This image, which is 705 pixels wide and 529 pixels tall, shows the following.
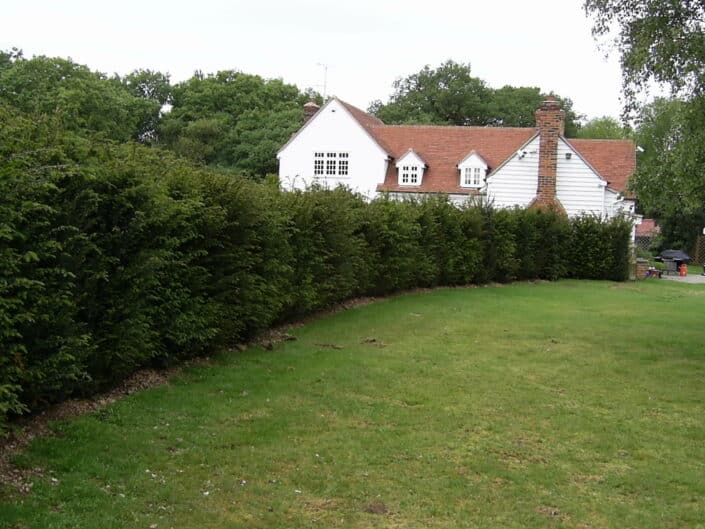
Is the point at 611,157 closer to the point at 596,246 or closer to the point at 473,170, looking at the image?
the point at 473,170

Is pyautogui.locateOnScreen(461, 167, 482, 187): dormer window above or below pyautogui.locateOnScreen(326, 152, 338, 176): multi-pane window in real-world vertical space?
below

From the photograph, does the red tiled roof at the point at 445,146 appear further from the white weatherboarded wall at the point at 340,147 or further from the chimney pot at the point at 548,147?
the chimney pot at the point at 548,147

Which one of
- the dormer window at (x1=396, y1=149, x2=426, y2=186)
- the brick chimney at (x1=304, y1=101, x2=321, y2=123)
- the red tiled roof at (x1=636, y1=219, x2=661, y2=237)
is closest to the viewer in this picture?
the dormer window at (x1=396, y1=149, x2=426, y2=186)

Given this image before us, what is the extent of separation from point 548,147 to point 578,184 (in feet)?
8.00

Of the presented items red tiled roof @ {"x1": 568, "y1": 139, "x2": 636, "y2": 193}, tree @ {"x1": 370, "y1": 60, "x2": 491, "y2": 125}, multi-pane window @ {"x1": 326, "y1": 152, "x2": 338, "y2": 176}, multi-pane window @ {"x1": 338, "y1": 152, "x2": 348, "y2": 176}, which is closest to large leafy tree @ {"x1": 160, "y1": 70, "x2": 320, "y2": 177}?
tree @ {"x1": 370, "y1": 60, "x2": 491, "y2": 125}

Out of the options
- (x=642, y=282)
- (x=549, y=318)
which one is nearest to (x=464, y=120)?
(x=642, y=282)

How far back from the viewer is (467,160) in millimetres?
36531

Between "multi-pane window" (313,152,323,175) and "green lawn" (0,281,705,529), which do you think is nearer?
"green lawn" (0,281,705,529)

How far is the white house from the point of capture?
1332 inches

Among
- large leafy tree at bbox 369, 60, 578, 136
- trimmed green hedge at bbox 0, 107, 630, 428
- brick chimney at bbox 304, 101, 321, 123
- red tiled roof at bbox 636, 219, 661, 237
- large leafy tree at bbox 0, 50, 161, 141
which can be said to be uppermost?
large leafy tree at bbox 369, 60, 578, 136

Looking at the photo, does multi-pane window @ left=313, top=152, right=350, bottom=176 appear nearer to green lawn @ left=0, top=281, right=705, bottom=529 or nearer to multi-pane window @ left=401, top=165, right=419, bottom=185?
multi-pane window @ left=401, top=165, right=419, bottom=185

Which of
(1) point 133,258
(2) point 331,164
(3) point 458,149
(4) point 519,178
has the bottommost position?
(1) point 133,258

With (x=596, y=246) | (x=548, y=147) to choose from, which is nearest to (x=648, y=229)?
(x=548, y=147)

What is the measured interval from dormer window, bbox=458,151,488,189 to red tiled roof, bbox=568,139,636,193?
4.82 metres
